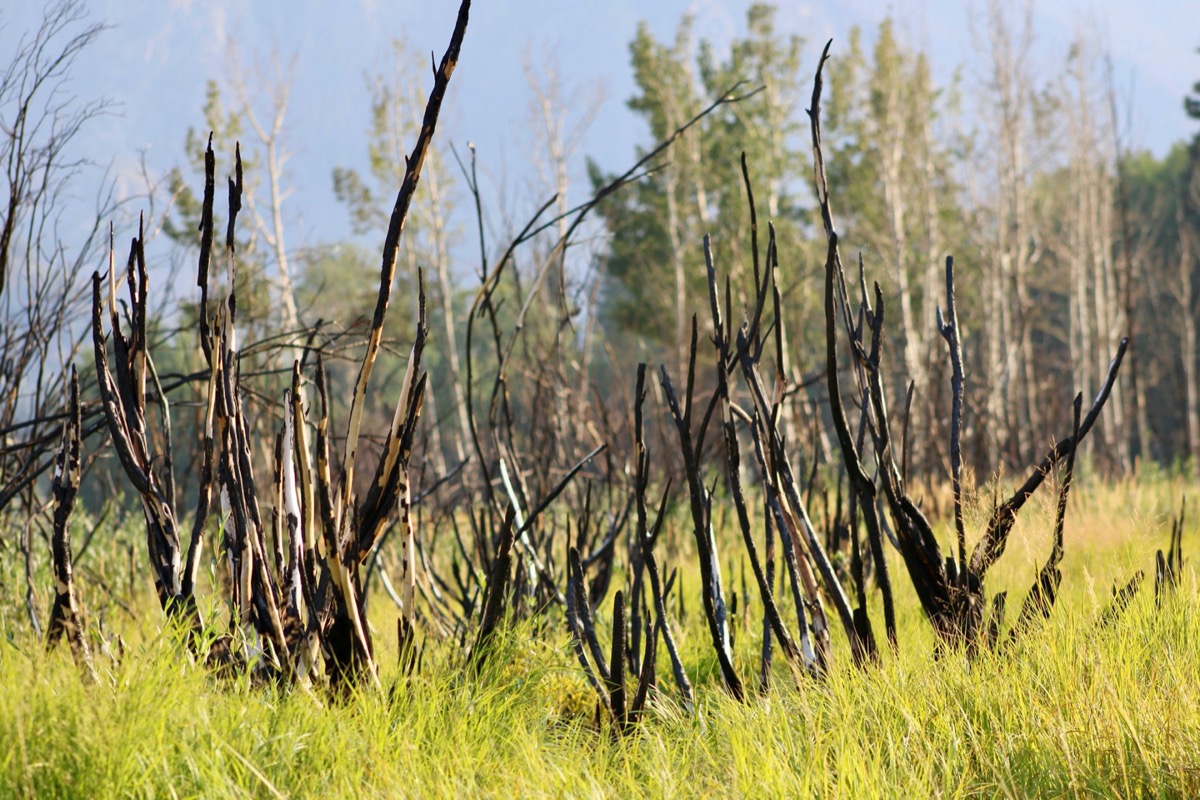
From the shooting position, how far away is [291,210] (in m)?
18.5

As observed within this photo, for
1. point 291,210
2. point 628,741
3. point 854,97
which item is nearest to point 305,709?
point 628,741

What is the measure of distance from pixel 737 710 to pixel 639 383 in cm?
68

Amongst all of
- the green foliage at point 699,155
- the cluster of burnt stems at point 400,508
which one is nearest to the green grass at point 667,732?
the cluster of burnt stems at point 400,508

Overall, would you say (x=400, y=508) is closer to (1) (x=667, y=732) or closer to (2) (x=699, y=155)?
(1) (x=667, y=732)

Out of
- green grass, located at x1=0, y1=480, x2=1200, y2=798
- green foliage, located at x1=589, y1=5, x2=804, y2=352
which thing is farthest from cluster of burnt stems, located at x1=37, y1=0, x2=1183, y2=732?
green foliage, located at x1=589, y1=5, x2=804, y2=352

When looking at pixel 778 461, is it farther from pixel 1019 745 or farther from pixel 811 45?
pixel 811 45

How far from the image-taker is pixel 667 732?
199cm

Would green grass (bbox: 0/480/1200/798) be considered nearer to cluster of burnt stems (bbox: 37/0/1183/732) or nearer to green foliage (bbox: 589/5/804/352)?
cluster of burnt stems (bbox: 37/0/1183/732)

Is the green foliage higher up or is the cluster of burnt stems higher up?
the green foliage

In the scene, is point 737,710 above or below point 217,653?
below

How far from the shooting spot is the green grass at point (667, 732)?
1.41 meters

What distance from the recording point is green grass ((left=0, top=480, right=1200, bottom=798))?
4.61 feet

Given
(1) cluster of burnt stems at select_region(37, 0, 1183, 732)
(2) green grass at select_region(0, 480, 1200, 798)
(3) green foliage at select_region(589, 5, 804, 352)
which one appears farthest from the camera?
(3) green foliage at select_region(589, 5, 804, 352)

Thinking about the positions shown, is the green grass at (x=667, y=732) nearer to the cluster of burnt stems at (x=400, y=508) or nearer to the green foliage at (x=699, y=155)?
the cluster of burnt stems at (x=400, y=508)
